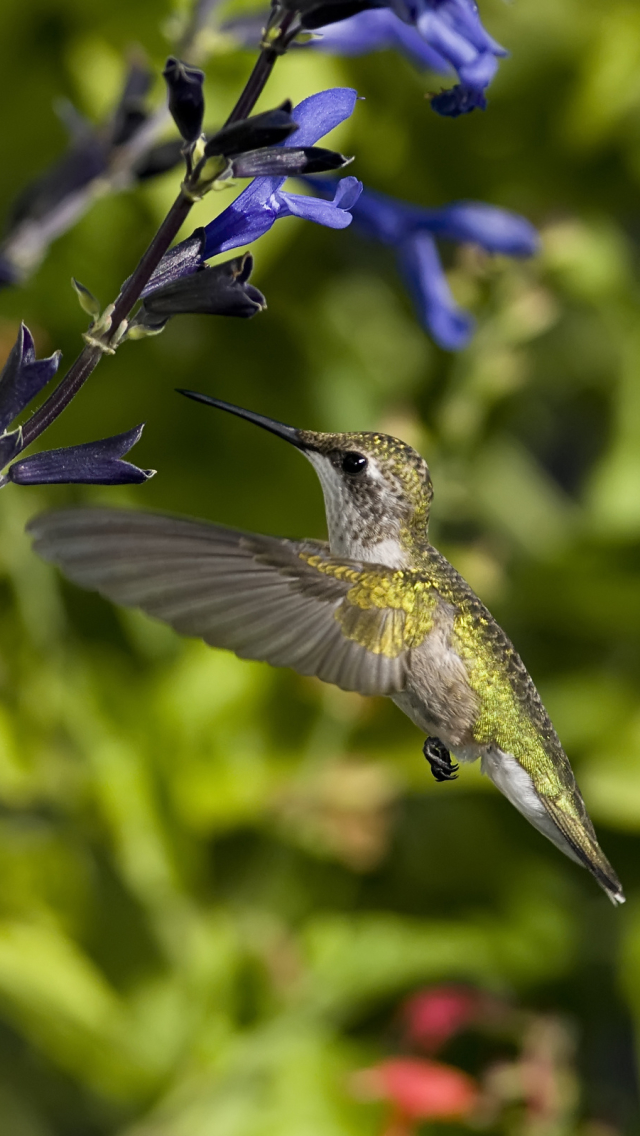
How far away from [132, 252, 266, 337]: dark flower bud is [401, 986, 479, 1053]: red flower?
1.09 m

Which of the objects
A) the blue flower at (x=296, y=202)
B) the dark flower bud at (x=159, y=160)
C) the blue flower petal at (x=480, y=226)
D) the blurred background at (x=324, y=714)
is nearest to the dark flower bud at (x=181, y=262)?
the blue flower at (x=296, y=202)

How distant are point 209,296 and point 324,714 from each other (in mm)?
1019

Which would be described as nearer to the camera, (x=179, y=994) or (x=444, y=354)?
(x=179, y=994)

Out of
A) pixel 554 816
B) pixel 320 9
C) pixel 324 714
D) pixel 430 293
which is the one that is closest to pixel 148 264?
pixel 320 9

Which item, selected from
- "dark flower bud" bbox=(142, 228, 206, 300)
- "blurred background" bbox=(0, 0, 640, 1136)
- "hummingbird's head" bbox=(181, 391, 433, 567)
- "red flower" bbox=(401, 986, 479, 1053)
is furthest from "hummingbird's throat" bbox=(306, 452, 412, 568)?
"red flower" bbox=(401, 986, 479, 1053)

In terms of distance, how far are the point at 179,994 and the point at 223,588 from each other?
0.96 meters

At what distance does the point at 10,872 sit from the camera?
1.51 meters

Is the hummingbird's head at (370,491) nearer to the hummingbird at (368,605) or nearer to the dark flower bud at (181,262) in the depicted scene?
the hummingbird at (368,605)

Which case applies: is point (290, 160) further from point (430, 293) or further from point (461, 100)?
point (430, 293)

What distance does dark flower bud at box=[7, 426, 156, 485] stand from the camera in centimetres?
64

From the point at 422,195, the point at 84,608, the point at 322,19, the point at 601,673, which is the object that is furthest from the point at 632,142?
the point at 322,19

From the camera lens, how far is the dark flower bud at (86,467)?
0.64 metres

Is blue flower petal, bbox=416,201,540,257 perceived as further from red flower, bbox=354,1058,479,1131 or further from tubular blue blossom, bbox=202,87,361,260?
red flower, bbox=354,1058,479,1131

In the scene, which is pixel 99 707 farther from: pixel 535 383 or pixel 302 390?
pixel 535 383
